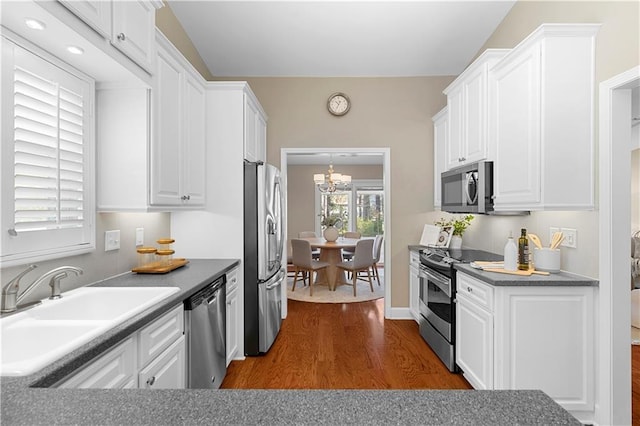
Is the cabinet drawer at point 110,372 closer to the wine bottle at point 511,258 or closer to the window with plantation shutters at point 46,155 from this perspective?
the window with plantation shutters at point 46,155

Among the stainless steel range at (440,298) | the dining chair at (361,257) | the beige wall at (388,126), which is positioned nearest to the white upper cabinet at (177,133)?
the beige wall at (388,126)

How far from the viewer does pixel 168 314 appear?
170 cm

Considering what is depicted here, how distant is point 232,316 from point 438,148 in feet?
9.57

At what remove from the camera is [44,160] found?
64.5 inches

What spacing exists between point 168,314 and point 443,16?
10.3 feet

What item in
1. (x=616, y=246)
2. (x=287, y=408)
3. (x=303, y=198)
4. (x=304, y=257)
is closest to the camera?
(x=287, y=408)

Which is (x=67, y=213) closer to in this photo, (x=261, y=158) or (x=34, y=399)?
(x=34, y=399)

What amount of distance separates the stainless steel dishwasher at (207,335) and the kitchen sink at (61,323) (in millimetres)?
256

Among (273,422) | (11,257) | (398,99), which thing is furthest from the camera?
(398,99)

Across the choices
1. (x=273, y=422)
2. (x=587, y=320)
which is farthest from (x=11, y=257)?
(x=587, y=320)

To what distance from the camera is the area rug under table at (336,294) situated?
16.6 ft

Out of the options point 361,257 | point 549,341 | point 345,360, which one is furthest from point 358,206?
point 549,341

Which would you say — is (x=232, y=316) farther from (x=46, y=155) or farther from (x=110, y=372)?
(x=46, y=155)

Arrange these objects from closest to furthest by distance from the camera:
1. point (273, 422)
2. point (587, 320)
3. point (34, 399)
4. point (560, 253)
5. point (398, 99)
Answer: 1. point (273, 422)
2. point (34, 399)
3. point (587, 320)
4. point (560, 253)
5. point (398, 99)
